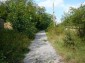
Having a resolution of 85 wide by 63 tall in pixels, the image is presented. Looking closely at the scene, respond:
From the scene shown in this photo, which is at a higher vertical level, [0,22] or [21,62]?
[0,22]

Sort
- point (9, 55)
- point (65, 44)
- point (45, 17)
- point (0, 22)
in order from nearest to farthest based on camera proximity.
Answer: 1. point (9, 55)
2. point (65, 44)
3. point (0, 22)
4. point (45, 17)

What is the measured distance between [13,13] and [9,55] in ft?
44.6

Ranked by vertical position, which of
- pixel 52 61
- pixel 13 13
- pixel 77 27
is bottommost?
pixel 52 61

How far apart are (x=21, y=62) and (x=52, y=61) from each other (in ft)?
5.56

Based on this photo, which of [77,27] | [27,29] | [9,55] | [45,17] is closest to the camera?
[9,55]

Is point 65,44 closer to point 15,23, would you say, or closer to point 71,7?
point 71,7

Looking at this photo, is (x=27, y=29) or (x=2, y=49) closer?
(x=2, y=49)

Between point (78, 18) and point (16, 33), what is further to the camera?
point (16, 33)

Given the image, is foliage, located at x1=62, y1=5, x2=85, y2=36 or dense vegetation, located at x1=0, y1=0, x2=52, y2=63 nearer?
dense vegetation, located at x1=0, y1=0, x2=52, y2=63

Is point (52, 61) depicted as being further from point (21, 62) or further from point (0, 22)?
point (0, 22)

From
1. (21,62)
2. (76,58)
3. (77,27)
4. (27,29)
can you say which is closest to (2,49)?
(21,62)

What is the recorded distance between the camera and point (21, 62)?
477 inches

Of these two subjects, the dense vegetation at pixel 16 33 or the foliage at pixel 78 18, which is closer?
the dense vegetation at pixel 16 33

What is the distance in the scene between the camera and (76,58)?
1205 cm
